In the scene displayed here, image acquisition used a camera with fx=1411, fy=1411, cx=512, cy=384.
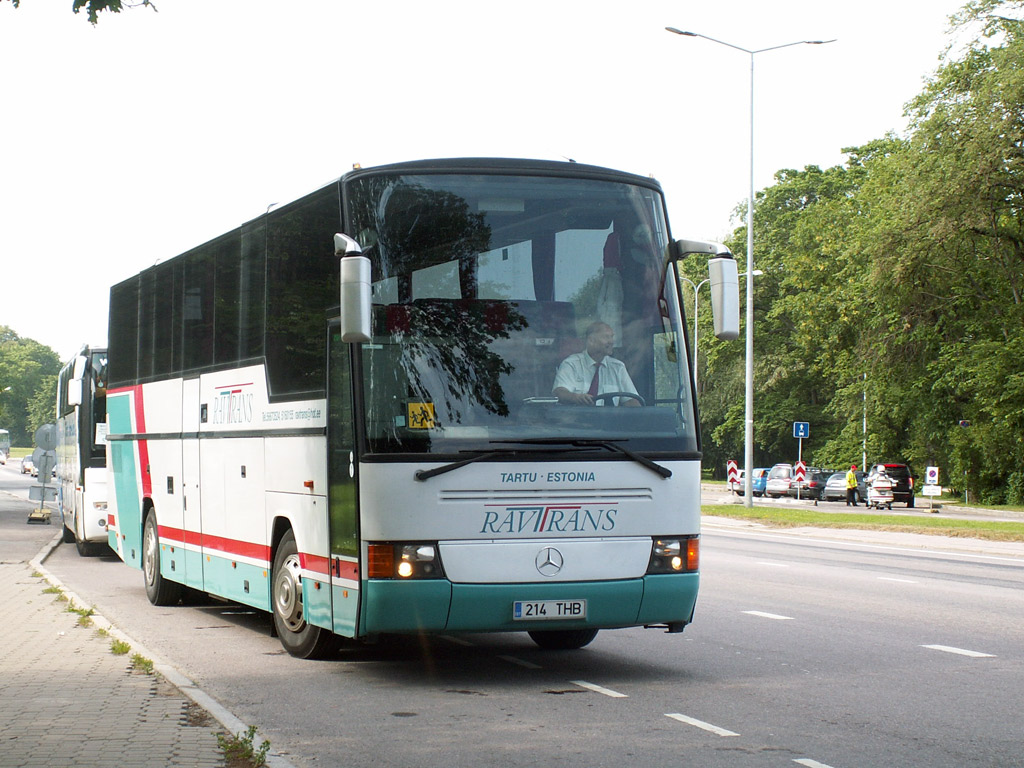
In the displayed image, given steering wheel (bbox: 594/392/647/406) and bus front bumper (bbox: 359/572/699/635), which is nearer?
bus front bumper (bbox: 359/572/699/635)

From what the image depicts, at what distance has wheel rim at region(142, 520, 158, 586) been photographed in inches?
582

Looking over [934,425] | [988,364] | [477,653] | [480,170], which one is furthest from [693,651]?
[934,425]

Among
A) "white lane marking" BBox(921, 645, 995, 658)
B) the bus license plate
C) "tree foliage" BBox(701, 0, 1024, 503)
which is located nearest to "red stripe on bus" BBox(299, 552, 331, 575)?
the bus license plate

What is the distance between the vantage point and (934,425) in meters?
52.3

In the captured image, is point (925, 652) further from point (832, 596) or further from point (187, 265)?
point (187, 265)

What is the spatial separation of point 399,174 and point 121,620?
620 cm

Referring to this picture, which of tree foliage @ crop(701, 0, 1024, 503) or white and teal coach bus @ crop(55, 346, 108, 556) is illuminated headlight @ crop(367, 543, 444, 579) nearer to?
white and teal coach bus @ crop(55, 346, 108, 556)

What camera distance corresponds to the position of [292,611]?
10570 mm

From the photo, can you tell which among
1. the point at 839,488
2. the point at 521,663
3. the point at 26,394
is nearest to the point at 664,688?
the point at 521,663

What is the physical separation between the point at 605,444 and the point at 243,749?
3.25m

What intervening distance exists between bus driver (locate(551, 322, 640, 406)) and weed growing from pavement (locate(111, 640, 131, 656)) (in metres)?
3.93

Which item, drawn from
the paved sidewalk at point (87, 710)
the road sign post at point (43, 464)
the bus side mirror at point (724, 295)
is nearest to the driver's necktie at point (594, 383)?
the bus side mirror at point (724, 295)

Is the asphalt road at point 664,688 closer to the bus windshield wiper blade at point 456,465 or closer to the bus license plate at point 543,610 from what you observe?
the bus license plate at point 543,610

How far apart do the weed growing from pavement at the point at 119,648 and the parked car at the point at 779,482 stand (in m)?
54.6
